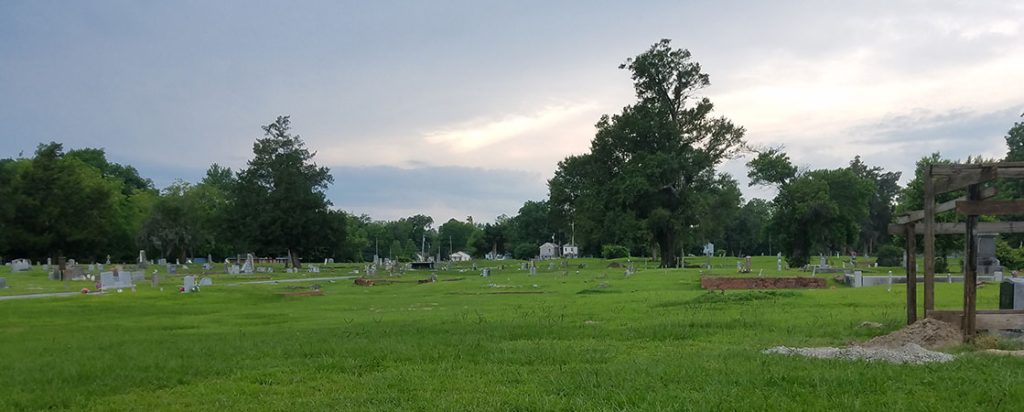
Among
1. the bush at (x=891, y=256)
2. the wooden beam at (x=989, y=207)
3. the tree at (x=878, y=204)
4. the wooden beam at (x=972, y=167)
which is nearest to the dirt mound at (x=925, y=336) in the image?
the wooden beam at (x=989, y=207)

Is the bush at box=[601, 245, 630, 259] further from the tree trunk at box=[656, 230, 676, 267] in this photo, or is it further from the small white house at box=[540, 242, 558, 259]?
the tree trunk at box=[656, 230, 676, 267]

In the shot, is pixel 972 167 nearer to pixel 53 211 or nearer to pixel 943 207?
pixel 943 207

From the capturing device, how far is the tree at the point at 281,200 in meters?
68.7

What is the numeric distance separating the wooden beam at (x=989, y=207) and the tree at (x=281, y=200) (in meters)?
63.9

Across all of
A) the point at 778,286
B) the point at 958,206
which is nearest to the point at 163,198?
the point at 778,286

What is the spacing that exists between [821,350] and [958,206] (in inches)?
116

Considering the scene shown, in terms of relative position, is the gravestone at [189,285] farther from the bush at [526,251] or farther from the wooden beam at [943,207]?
the bush at [526,251]

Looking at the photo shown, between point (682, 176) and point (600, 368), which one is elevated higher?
point (682, 176)

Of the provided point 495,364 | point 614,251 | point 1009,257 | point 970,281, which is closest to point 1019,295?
point 970,281

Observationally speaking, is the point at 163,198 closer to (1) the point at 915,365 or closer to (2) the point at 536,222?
(2) the point at 536,222

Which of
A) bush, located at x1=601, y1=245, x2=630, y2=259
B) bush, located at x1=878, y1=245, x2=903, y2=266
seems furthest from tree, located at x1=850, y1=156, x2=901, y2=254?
bush, located at x1=878, y1=245, x2=903, y2=266

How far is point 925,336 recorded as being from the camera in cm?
1009

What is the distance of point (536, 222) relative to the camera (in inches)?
5330

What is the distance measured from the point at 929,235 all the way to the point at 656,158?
142 ft
